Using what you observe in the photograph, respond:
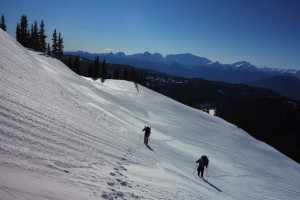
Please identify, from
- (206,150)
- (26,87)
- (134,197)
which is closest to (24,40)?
(26,87)

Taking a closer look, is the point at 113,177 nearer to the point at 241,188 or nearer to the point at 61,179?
the point at 61,179

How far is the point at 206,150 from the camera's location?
2097cm

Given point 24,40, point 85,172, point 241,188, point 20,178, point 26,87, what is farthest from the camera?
point 24,40

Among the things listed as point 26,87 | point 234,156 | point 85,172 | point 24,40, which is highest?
point 24,40

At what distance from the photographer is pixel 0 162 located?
413cm

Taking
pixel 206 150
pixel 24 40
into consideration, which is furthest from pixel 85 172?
pixel 24 40

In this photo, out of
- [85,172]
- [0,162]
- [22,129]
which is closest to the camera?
[0,162]

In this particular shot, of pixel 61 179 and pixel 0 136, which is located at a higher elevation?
pixel 0 136

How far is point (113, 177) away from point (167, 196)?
2322 mm

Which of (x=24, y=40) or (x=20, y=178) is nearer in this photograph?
(x=20, y=178)

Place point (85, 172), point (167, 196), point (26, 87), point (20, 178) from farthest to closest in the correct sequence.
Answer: point (26, 87), point (167, 196), point (85, 172), point (20, 178)

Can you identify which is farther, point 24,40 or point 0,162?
point 24,40

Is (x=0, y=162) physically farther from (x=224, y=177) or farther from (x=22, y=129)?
(x=224, y=177)

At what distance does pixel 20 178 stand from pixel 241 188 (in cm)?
1511
